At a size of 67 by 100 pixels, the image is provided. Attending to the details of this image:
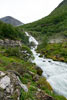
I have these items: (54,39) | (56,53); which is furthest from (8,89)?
(54,39)

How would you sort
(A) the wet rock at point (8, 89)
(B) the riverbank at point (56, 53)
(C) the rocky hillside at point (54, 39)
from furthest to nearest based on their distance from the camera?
(C) the rocky hillside at point (54, 39), (B) the riverbank at point (56, 53), (A) the wet rock at point (8, 89)

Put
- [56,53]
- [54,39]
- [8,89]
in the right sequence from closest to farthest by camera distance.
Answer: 1. [8,89]
2. [56,53]
3. [54,39]

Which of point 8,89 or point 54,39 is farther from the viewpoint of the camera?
point 54,39

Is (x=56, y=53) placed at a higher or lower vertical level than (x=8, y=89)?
lower

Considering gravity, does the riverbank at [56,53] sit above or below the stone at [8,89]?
below

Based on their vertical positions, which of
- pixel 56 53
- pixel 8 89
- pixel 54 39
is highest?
pixel 54 39

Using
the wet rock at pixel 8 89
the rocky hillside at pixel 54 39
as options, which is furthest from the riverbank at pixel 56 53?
the wet rock at pixel 8 89

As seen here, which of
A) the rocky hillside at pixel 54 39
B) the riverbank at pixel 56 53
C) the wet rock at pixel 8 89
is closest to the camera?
the wet rock at pixel 8 89

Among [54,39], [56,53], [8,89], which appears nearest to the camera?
[8,89]

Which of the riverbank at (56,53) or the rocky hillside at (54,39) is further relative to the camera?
the rocky hillside at (54,39)

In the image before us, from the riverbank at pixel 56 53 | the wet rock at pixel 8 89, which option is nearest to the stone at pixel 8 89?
the wet rock at pixel 8 89

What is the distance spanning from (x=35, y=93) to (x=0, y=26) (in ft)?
151

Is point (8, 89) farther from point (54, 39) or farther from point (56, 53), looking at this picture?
point (54, 39)

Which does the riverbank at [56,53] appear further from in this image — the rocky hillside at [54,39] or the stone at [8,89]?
the stone at [8,89]
